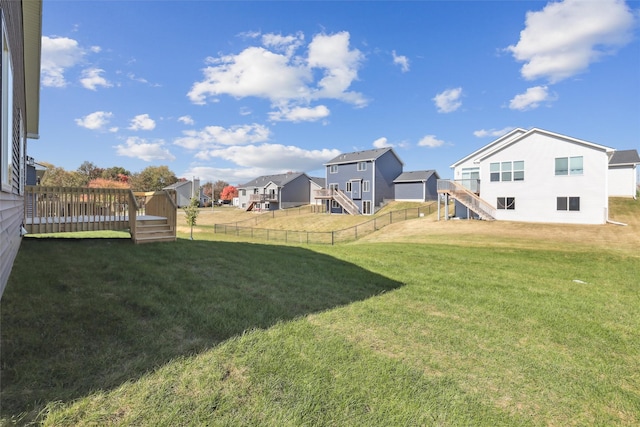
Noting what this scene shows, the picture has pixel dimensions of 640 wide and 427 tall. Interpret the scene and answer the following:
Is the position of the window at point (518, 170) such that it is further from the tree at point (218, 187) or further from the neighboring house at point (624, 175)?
the tree at point (218, 187)

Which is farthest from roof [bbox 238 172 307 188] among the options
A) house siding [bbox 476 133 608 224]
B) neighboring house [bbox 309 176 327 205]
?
house siding [bbox 476 133 608 224]

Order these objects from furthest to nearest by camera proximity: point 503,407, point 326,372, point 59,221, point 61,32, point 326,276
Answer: point 61,32 < point 59,221 < point 326,276 < point 326,372 < point 503,407

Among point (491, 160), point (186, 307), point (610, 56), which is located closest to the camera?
point (186, 307)

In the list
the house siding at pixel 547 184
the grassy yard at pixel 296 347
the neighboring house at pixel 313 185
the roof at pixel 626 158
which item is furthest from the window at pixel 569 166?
the neighboring house at pixel 313 185

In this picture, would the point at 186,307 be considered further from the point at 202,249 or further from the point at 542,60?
the point at 542,60

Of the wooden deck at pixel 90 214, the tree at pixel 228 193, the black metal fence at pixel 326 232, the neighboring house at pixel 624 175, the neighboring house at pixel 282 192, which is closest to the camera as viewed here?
the wooden deck at pixel 90 214

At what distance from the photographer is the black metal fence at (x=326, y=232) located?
23648mm

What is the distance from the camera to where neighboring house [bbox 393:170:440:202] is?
39188mm

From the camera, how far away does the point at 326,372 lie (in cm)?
304

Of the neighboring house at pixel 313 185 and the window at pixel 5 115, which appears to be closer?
the window at pixel 5 115

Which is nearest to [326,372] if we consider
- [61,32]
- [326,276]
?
[326,276]

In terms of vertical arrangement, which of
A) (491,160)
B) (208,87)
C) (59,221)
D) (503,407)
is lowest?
(503,407)

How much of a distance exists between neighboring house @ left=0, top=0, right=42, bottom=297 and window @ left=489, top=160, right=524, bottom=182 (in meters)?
28.1

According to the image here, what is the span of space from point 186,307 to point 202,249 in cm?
473
